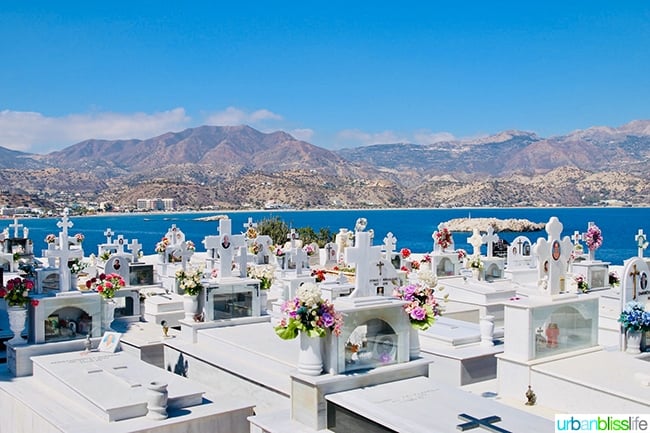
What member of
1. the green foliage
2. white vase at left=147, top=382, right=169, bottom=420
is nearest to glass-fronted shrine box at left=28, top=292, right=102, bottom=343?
white vase at left=147, top=382, right=169, bottom=420

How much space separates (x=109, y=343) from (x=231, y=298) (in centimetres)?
322

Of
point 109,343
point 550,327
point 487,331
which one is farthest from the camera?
point 487,331

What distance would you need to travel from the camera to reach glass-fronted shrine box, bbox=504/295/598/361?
1105 centimetres

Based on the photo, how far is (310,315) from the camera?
8695 millimetres

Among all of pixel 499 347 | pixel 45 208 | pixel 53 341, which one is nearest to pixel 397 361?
pixel 499 347

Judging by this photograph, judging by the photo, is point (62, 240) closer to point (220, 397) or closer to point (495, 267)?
point (220, 397)

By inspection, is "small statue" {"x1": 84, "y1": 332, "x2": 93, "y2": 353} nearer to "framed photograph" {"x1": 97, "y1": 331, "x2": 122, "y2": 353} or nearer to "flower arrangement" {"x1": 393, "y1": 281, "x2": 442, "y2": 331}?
"framed photograph" {"x1": 97, "y1": 331, "x2": 122, "y2": 353}

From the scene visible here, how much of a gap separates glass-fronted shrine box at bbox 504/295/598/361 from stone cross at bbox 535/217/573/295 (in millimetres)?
308

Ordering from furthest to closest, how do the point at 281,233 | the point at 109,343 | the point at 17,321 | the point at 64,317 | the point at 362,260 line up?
the point at 281,233
the point at 64,317
the point at 109,343
the point at 17,321
the point at 362,260

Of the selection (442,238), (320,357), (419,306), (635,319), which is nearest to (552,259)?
(635,319)

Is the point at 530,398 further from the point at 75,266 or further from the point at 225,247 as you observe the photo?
the point at 75,266

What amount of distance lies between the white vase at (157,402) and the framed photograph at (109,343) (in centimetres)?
338

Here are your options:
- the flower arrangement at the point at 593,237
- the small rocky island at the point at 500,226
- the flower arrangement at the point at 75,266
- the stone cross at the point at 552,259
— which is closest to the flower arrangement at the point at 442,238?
the flower arrangement at the point at 593,237

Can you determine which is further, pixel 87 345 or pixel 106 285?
pixel 106 285
